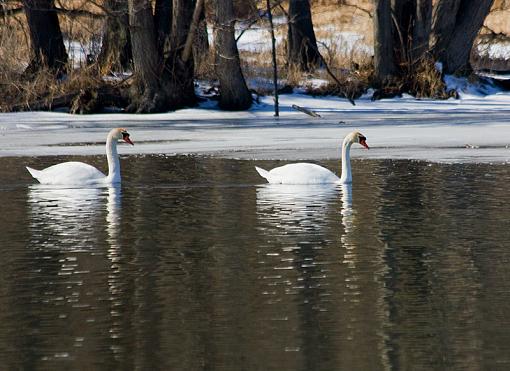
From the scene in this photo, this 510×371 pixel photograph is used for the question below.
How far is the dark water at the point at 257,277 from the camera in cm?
618

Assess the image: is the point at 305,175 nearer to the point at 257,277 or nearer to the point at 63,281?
the point at 257,277

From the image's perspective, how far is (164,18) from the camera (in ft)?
85.6

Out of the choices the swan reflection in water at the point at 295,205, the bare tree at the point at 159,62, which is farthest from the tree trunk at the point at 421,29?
the swan reflection in water at the point at 295,205

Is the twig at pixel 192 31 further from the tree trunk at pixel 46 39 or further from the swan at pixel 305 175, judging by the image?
the swan at pixel 305 175

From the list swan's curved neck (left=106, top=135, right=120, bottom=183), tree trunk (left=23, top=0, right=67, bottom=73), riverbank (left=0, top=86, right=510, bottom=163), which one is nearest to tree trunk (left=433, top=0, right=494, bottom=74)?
riverbank (left=0, top=86, right=510, bottom=163)

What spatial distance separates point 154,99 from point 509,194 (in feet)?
45.4

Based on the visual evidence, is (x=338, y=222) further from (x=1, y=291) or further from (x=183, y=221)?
(x=1, y=291)

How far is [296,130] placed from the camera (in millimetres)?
21000

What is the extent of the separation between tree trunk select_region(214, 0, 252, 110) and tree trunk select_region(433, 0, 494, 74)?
5.73 m

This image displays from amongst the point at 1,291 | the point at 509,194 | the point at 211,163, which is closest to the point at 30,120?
the point at 211,163

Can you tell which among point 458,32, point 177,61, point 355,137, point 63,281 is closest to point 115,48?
point 177,61

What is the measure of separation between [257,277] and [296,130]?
13041 mm

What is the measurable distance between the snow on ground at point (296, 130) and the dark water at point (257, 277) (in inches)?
153

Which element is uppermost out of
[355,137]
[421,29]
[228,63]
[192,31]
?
[192,31]
